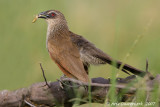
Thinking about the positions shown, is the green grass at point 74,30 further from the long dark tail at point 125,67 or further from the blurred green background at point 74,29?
the long dark tail at point 125,67

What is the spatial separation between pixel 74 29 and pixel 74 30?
0.17 ft

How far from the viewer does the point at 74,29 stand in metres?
8.31

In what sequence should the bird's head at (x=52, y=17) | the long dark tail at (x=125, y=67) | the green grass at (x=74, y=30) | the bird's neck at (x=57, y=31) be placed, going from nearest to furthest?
1. the long dark tail at (x=125, y=67)
2. the bird's neck at (x=57, y=31)
3. the bird's head at (x=52, y=17)
4. the green grass at (x=74, y=30)

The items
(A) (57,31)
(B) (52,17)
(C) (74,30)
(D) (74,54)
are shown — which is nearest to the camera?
(D) (74,54)

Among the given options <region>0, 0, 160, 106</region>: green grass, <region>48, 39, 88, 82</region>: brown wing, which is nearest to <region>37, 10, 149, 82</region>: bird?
<region>48, 39, 88, 82</region>: brown wing

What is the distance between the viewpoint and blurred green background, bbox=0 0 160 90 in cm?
660

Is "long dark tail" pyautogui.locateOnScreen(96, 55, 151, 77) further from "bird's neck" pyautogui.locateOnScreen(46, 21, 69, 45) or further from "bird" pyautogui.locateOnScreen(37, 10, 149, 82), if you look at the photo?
"bird's neck" pyautogui.locateOnScreen(46, 21, 69, 45)

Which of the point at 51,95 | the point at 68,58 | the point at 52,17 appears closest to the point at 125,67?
the point at 51,95

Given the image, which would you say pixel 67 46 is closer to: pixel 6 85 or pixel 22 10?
pixel 6 85

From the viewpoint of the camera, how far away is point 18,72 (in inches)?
249

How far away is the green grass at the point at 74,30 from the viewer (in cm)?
657

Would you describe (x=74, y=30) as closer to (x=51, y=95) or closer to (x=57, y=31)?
(x=57, y=31)

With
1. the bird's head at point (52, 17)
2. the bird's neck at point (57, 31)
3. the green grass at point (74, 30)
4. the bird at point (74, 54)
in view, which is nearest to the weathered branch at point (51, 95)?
the bird at point (74, 54)

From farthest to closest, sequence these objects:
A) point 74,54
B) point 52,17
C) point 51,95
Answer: point 52,17
point 74,54
point 51,95
